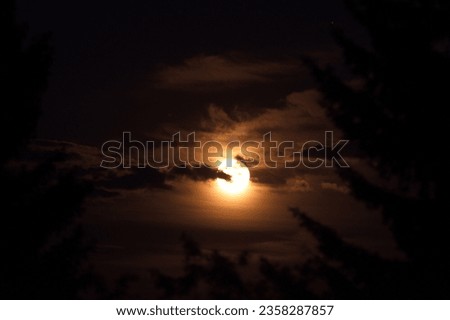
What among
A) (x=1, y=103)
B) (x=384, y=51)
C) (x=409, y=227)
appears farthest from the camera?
(x=1, y=103)

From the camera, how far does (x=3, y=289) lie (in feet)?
55.5

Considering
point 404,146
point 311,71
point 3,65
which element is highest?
point 3,65

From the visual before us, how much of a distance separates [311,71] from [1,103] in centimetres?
565

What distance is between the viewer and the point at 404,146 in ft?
53.0

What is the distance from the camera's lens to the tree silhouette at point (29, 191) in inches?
711

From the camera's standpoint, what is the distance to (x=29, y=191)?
18609 millimetres

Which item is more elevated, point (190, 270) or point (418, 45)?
point (418, 45)

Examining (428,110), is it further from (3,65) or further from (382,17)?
(3,65)

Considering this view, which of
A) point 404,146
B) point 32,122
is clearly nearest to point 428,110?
point 404,146

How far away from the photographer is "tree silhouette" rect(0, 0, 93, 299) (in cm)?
1805

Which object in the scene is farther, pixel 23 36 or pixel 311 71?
pixel 23 36

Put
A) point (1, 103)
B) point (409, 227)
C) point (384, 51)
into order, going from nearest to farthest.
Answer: point (409, 227) < point (384, 51) < point (1, 103)

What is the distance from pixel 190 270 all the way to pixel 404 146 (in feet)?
16.0

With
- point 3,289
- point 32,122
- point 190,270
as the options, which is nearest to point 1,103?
point 32,122
